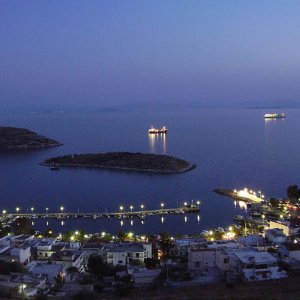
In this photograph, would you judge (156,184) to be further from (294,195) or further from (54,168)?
(54,168)

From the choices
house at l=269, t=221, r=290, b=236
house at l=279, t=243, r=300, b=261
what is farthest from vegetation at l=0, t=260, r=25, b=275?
house at l=269, t=221, r=290, b=236

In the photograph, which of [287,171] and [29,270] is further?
[287,171]

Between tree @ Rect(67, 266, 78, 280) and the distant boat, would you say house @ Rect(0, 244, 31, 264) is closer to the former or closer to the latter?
tree @ Rect(67, 266, 78, 280)

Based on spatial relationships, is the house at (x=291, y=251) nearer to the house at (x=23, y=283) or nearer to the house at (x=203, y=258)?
the house at (x=203, y=258)

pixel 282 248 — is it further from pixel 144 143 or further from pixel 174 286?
pixel 144 143

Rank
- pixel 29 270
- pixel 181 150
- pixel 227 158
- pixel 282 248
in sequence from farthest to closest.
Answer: pixel 181 150
pixel 227 158
pixel 282 248
pixel 29 270

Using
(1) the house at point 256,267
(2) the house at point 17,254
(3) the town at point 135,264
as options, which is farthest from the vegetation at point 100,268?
(1) the house at point 256,267

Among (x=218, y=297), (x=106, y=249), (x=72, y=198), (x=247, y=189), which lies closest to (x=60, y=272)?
(x=106, y=249)

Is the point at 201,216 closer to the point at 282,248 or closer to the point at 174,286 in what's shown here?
the point at 282,248

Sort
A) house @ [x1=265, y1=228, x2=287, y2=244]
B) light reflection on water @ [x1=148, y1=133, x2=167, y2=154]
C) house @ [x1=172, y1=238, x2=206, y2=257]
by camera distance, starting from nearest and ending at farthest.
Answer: house @ [x1=172, y1=238, x2=206, y2=257]
house @ [x1=265, y1=228, x2=287, y2=244]
light reflection on water @ [x1=148, y1=133, x2=167, y2=154]

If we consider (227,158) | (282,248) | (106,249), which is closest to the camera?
(282,248)
